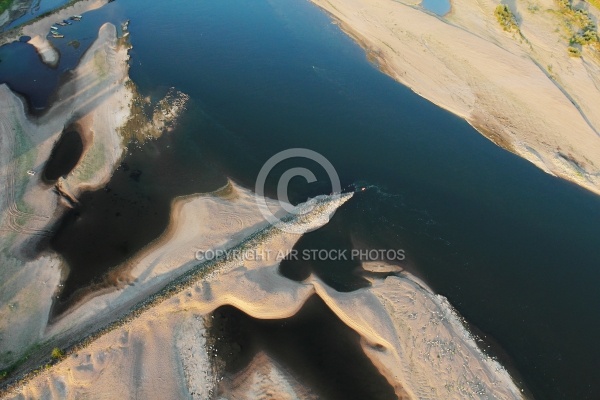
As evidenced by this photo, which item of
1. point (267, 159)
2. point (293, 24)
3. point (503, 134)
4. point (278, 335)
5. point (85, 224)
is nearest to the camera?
point (278, 335)

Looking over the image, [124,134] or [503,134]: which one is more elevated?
[503,134]

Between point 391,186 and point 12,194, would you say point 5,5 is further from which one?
point 391,186

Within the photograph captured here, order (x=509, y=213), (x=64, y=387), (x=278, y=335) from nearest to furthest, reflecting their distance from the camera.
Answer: (x=64, y=387), (x=278, y=335), (x=509, y=213)

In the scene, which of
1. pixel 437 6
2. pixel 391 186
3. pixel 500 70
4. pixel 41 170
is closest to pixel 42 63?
pixel 41 170

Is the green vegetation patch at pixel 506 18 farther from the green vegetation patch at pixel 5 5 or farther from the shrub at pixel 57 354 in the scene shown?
the green vegetation patch at pixel 5 5

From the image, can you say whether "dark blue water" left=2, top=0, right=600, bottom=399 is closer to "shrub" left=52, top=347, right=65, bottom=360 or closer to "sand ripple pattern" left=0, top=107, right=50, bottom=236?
"sand ripple pattern" left=0, top=107, right=50, bottom=236

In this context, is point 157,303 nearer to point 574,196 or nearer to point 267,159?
point 267,159

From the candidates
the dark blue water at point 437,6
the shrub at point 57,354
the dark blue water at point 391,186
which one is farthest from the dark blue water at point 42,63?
the dark blue water at point 437,6

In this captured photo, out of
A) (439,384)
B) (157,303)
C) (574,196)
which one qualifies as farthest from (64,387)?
(574,196)
